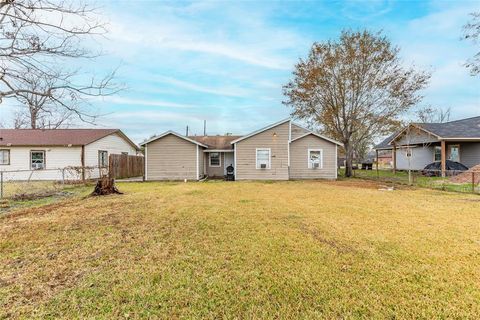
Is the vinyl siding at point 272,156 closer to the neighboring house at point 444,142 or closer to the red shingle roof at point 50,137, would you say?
the neighboring house at point 444,142

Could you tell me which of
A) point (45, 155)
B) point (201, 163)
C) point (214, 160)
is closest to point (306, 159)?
point (214, 160)

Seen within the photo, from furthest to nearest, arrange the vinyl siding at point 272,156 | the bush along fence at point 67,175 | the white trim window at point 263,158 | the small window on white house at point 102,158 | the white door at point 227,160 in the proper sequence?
the white door at point 227,160
the small window on white house at point 102,158
the white trim window at point 263,158
the vinyl siding at point 272,156
the bush along fence at point 67,175

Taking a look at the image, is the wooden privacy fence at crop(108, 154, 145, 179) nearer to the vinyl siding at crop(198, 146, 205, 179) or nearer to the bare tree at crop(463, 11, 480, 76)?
the vinyl siding at crop(198, 146, 205, 179)

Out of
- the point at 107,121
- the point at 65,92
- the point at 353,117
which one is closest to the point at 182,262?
the point at 107,121

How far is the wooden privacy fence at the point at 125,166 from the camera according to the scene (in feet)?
62.2

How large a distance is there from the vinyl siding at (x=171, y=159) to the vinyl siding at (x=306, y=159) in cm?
706

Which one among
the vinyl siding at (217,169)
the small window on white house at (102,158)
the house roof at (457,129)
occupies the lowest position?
the vinyl siding at (217,169)

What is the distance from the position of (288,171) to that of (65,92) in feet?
48.9

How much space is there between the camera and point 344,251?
4445 mm

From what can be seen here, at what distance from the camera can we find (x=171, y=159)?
18.7m

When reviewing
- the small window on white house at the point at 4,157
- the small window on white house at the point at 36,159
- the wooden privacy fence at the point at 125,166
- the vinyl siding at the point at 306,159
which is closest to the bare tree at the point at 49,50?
the wooden privacy fence at the point at 125,166

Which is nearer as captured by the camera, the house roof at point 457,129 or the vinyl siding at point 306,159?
the house roof at point 457,129

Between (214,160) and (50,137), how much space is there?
39.3ft

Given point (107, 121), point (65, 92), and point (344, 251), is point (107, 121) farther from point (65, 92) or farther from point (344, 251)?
point (344, 251)
